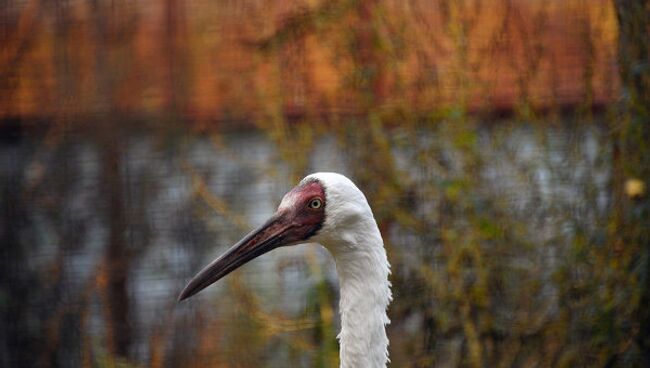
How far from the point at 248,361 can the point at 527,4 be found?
1.78m

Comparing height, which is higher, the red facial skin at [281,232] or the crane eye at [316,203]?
the crane eye at [316,203]

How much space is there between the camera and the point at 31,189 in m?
4.88

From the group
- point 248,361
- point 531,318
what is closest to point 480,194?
point 531,318

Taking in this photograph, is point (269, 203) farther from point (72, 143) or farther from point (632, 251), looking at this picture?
point (632, 251)

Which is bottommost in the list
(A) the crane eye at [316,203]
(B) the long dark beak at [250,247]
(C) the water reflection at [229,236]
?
(C) the water reflection at [229,236]

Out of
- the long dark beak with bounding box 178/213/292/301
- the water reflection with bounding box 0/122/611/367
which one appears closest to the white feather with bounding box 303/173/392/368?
the long dark beak with bounding box 178/213/292/301

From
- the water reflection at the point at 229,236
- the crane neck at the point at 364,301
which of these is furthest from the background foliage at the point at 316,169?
the crane neck at the point at 364,301

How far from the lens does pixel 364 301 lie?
122 inches

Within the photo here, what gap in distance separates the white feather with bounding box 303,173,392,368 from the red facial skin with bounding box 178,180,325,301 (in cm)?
3

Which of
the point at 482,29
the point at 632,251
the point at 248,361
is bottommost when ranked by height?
the point at 248,361

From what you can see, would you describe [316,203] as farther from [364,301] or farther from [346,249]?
[364,301]

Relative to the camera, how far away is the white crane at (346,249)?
10.1 ft

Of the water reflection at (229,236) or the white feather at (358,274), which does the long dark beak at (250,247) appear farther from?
the water reflection at (229,236)

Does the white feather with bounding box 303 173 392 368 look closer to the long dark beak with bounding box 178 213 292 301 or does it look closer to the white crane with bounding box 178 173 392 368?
the white crane with bounding box 178 173 392 368
